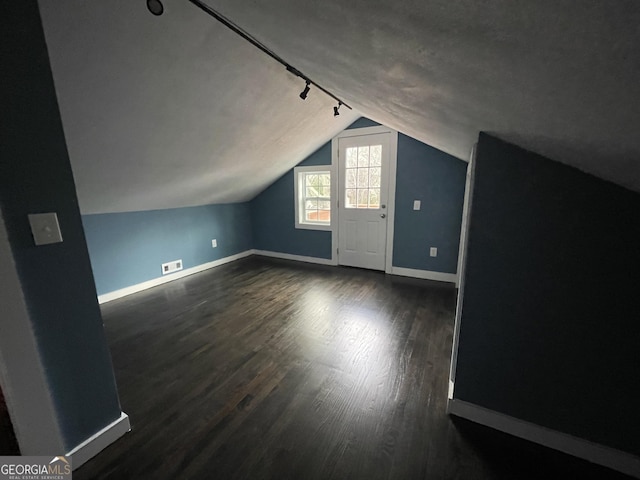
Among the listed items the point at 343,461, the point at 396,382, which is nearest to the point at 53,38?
the point at 343,461

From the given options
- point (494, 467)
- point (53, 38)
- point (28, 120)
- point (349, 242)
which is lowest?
point (494, 467)

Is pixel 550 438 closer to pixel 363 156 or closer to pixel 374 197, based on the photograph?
pixel 374 197

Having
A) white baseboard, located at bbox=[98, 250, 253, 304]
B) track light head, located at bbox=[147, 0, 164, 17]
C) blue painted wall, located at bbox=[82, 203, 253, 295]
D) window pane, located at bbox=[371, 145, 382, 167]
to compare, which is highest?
Answer: track light head, located at bbox=[147, 0, 164, 17]

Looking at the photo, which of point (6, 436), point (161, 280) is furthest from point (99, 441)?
point (161, 280)

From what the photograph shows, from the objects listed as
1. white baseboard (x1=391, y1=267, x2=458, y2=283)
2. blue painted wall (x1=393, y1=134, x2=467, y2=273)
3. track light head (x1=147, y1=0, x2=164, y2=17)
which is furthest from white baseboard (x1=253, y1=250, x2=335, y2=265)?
track light head (x1=147, y1=0, x2=164, y2=17)

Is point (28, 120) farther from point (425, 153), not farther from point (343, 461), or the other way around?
point (425, 153)

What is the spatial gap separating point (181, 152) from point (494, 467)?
3.20m

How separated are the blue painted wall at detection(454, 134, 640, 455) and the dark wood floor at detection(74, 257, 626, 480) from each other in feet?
0.90

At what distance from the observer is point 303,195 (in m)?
4.72

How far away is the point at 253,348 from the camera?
2.25 m

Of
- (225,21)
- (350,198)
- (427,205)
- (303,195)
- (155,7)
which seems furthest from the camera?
(303,195)

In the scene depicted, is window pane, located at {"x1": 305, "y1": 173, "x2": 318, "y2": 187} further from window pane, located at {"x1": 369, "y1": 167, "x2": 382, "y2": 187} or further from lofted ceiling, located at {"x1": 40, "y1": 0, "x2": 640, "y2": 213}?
lofted ceiling, located at {"x1": 40, "y1": 0, "x2": 640, "y2": 213}

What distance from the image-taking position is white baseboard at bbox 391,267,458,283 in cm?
365

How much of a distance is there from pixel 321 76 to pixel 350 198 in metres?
2.46
